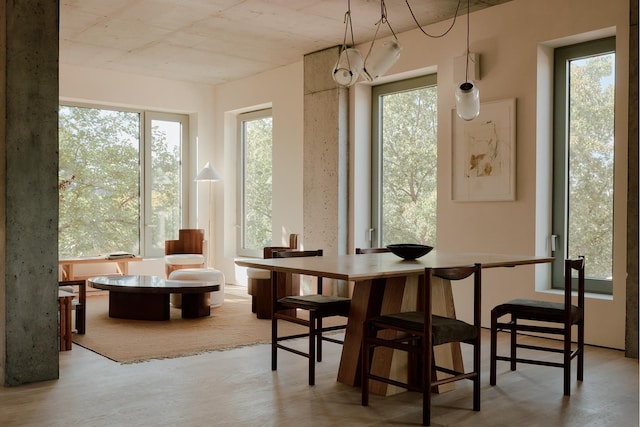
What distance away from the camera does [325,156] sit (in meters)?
7.66

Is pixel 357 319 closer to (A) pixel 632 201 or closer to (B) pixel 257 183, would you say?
(A) pixel 632 201

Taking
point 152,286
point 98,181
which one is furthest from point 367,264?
point 98,181

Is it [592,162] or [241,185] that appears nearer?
[592,162]

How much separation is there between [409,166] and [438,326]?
3.86 metres

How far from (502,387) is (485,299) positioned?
2086 mm

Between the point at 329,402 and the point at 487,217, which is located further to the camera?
the point at 487,217

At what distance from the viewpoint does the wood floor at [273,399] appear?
341 cm

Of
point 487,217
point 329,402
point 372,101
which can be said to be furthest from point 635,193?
point 372,101

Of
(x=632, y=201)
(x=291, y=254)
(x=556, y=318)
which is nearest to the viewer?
(x=556, y=318)

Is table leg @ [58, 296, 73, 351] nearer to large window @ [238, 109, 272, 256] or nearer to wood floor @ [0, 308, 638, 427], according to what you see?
wood floor @ [0, 308, 638, 427]

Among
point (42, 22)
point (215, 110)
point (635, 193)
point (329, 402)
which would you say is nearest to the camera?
point (329, 402)

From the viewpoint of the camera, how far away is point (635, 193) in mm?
4848

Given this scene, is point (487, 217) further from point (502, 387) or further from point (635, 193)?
point (502, 387)

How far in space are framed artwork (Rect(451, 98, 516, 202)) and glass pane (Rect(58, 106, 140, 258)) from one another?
16.3 ft
